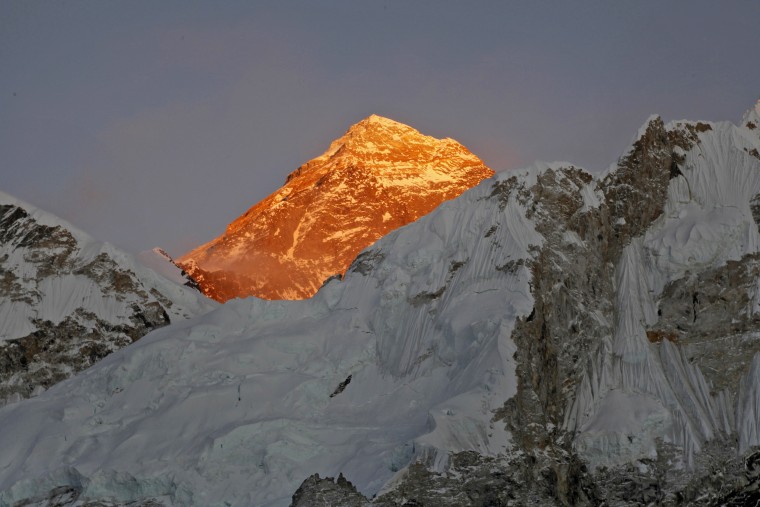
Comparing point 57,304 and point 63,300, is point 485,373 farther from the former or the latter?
point 57,304

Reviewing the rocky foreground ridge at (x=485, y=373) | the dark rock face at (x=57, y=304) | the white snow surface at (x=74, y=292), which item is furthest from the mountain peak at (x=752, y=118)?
the dark rock face at (x=57, y=304)

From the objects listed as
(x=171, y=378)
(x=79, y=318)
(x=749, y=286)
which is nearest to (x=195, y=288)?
(x=79, y=318)

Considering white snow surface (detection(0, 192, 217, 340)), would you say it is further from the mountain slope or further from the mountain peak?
the mountain peak

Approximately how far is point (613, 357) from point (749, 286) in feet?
43.3

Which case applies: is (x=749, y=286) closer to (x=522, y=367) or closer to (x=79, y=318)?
(x=522, y=367)

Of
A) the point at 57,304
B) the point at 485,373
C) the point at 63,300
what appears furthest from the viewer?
the point at 63,300

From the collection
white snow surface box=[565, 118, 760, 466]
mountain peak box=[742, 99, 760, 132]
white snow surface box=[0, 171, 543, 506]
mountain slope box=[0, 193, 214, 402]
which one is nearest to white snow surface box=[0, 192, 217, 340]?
mountain slope box=[0, 193, 214, 402]

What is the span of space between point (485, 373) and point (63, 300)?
52.9 metres

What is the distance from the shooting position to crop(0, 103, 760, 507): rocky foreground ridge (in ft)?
454

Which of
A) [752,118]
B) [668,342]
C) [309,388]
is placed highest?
[752,118]

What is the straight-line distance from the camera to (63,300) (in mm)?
176875

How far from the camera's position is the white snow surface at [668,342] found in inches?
5581

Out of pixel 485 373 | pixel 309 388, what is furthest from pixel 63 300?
pixel 485 373

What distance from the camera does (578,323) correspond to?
500 feet
